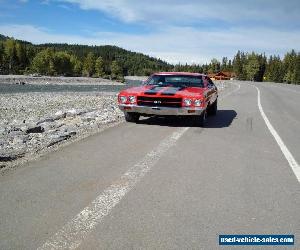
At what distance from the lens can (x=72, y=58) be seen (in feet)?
535

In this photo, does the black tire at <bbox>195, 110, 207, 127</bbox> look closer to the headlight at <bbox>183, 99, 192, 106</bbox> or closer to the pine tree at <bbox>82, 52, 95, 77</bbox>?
the headlight at <bbox>183, 99, 192, 106</bbox>

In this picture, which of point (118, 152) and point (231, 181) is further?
point (118, 152)

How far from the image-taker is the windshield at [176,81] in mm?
11725

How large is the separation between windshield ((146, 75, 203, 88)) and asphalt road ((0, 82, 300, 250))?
12.6 feet

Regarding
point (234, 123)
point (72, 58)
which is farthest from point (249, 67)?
point (234, 123)

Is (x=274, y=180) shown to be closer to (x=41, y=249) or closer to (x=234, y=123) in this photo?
(x=41, y=249)

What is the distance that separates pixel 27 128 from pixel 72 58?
15756 centimetres

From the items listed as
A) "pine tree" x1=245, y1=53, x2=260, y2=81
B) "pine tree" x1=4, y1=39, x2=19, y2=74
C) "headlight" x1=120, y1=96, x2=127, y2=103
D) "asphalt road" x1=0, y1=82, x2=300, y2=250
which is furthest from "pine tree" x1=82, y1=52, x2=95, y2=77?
"asphalt road" x1=0, y1=82, x2=300, y2=250

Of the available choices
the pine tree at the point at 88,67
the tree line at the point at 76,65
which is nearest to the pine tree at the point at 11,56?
the tree line at the point at 76,65

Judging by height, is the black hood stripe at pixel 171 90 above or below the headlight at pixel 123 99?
above

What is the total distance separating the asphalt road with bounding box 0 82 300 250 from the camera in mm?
3623

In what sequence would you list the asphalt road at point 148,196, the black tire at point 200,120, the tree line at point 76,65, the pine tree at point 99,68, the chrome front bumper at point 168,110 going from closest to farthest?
the asphalt road at point 148,196 < the chrome front bumper at point 168,110 < the black tire at point 200,120 < the tree line at point 76,65 < the pine tree at point 99,68

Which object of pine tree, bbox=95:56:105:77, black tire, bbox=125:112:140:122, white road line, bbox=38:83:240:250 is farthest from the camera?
pine tree, bbox=95:56:105:77

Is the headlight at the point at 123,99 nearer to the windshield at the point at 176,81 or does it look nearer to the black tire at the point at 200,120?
the windshield at the point at 176,81
